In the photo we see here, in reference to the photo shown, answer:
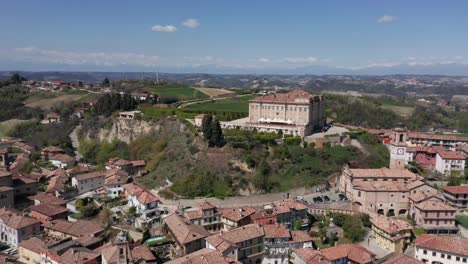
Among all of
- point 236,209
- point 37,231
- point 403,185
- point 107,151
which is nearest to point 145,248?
point 236,209

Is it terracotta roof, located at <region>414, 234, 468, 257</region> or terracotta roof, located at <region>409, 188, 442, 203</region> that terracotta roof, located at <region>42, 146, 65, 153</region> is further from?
terracotta roof, located at <region>414, 234, 468, 257</region>

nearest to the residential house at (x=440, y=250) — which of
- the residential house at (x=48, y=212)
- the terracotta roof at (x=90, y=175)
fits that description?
the residential house at (x=48, y=212)

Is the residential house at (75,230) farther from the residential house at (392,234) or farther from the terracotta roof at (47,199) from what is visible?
the residential house at (392,234)

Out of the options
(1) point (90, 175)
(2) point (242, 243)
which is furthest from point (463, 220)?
(1) point (90, 175)

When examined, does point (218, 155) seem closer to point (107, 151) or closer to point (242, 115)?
point (242, 115)

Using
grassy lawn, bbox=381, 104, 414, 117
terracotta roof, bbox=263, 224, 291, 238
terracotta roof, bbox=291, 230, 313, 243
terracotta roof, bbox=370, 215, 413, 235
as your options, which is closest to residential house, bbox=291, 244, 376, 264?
terracotta roof, bbox=291, 230, 313, 243

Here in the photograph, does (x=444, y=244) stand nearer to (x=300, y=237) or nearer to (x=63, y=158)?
(x=300, y=237)
